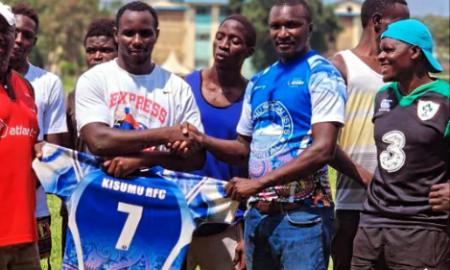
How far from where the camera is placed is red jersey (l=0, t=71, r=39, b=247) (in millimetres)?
4875

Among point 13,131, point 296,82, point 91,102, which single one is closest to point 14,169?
point 13,131

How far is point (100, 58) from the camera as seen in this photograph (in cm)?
736

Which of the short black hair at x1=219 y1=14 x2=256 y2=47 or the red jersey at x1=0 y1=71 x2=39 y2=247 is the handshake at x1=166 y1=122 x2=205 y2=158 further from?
the short black hair at x1=219 y1=14 x2=256 y2=47

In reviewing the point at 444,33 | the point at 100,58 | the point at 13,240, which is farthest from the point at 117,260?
the point at 444,33

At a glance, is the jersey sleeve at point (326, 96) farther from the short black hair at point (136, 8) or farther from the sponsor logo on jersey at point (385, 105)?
the short black hair at point (136, 8)

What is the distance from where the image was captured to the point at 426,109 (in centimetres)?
486

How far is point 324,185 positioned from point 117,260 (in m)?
1.37

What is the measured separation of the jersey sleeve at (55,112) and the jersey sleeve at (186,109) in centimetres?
137

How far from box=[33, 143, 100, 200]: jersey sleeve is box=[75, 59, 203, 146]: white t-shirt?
8.3 inches

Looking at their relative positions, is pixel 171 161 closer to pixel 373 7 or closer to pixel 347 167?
pixel 347 167

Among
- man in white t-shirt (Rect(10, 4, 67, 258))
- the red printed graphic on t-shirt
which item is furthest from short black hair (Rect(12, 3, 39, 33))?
the red printed graphic on t-shirt

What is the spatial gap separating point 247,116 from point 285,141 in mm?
467

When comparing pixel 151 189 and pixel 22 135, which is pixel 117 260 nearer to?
pixel 151 189

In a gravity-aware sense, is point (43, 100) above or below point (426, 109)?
below
